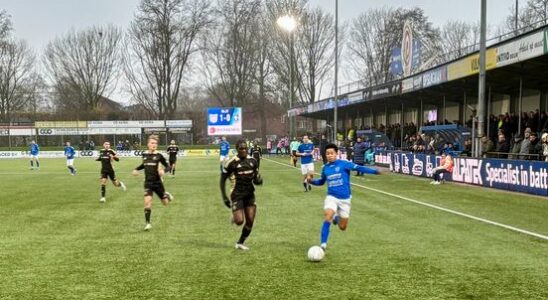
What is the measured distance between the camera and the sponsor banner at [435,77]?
26.0 metres

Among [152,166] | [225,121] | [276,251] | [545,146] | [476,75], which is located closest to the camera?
[276,251]

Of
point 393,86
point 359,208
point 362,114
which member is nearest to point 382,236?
point 359,208

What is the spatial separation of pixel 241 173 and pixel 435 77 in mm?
20274

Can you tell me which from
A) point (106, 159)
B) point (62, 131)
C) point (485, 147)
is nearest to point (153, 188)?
point (106, 159)

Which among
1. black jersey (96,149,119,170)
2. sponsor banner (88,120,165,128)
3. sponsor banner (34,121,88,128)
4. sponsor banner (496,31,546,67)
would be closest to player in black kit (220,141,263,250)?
black jersey (96,149,119,170)

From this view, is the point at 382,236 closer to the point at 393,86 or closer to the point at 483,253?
the point at 483,253

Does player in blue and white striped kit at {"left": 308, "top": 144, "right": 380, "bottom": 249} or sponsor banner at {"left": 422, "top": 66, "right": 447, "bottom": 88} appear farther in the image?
sponsor banner at {"left": 422, "top": 66, "right": 447, "bottom": 88}

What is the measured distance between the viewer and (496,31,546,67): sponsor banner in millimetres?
17969

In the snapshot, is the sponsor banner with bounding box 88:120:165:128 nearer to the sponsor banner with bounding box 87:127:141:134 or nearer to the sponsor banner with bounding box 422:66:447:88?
the sponsor banner with bounding box 87:127:141:134

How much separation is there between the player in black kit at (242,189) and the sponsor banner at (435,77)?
19.0 meters

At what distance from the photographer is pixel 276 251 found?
348 inches

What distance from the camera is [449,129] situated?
27969 millimetres

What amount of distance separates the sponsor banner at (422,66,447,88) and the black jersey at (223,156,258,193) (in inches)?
748

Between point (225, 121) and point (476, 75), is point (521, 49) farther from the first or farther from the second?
point (225, 121)
